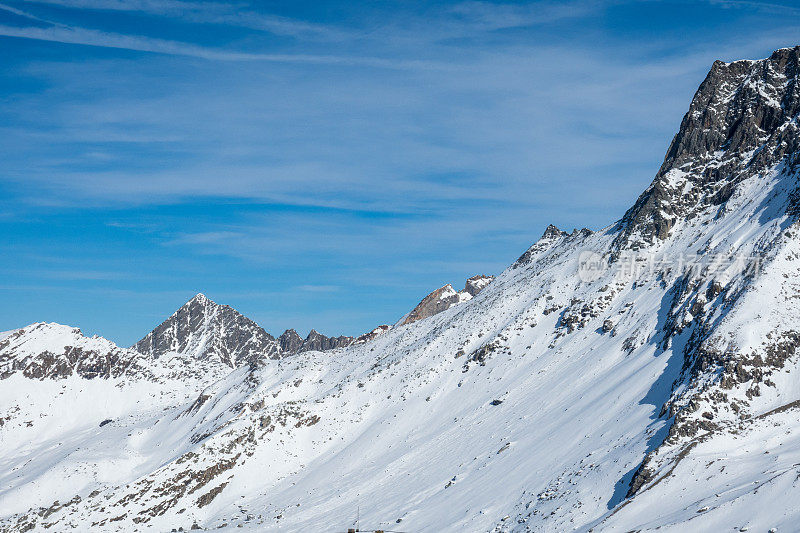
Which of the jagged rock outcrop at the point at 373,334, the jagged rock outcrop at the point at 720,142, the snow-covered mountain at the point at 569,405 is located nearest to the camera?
the snow-covered mountain at the point at 569,405

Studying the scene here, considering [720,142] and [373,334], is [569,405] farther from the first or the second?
[373,334]

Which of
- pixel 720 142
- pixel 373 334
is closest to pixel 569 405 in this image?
pixel 720 142

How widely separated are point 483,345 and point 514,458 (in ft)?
115

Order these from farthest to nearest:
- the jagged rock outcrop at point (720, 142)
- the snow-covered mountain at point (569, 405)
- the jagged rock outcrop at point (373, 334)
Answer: the jagged rock outcrop at point (373, 334), the jagged rock outcrop at point (720, 142), the snow-covered mountain at point (569, 405)

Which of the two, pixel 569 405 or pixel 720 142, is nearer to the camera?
pixel 569 405

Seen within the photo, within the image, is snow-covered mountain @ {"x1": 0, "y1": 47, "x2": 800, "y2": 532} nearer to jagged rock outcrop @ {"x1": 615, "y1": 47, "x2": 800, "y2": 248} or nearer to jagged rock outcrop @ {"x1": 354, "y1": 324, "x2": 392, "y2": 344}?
jagged rock outcrop @ {"x1": 615, "y1": 47, "x2": 800, "y2": 248}

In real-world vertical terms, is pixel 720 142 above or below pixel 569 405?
above

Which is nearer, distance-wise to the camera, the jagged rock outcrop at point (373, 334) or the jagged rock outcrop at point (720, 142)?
the jagged rock outcrop at point (720, 142)

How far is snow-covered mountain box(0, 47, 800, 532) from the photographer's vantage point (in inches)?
2153

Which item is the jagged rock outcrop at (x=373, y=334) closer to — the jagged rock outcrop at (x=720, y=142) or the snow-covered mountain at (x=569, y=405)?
the snow-covered mountain at (x=569, y=405)

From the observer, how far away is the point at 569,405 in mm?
76875

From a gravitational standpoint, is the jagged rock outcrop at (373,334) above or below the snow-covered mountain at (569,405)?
above

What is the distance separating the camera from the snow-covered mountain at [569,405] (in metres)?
54.7

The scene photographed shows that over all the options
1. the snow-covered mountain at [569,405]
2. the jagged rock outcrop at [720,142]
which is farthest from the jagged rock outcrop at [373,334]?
the jagged rock outcrop at [720,142]
